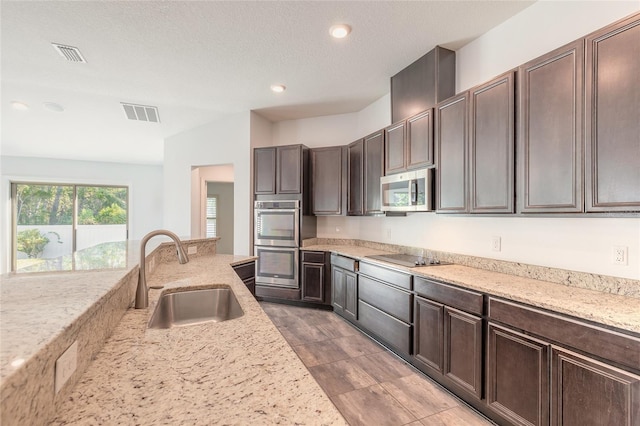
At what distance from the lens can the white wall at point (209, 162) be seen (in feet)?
14.6

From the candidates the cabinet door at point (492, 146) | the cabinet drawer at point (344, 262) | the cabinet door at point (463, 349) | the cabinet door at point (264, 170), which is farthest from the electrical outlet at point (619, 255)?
the cabinet door at point (264, 170)

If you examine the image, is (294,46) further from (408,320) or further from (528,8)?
(408,320)

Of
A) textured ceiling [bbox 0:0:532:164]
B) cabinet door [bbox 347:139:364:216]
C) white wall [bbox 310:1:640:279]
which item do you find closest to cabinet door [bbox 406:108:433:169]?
white wall [bbox 310:1:640:279]

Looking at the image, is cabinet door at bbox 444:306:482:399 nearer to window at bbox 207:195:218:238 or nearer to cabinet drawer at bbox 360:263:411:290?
cabinet drawer at bbox 360:263:411:290

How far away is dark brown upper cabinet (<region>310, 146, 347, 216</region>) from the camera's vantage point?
13.4ft

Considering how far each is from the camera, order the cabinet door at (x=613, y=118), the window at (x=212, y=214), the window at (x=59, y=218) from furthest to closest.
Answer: the window at (x=212, y=214) < the window at (x=59, y=218) < the cabinet door at (x=613, y=118)

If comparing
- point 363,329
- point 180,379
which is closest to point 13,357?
point 180,379

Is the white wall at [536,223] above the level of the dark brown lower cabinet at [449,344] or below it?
above

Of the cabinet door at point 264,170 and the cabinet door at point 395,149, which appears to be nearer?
the cabinet door at point 395,149

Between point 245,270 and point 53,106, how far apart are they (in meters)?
3.69

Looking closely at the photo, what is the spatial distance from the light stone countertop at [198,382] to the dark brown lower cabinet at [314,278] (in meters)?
2.83

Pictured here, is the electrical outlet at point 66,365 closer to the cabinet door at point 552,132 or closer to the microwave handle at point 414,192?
the cabinet door at point 552,132

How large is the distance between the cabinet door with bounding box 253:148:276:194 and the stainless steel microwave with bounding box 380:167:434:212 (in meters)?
1.78

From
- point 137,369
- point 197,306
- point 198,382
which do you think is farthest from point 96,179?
point 198,382
